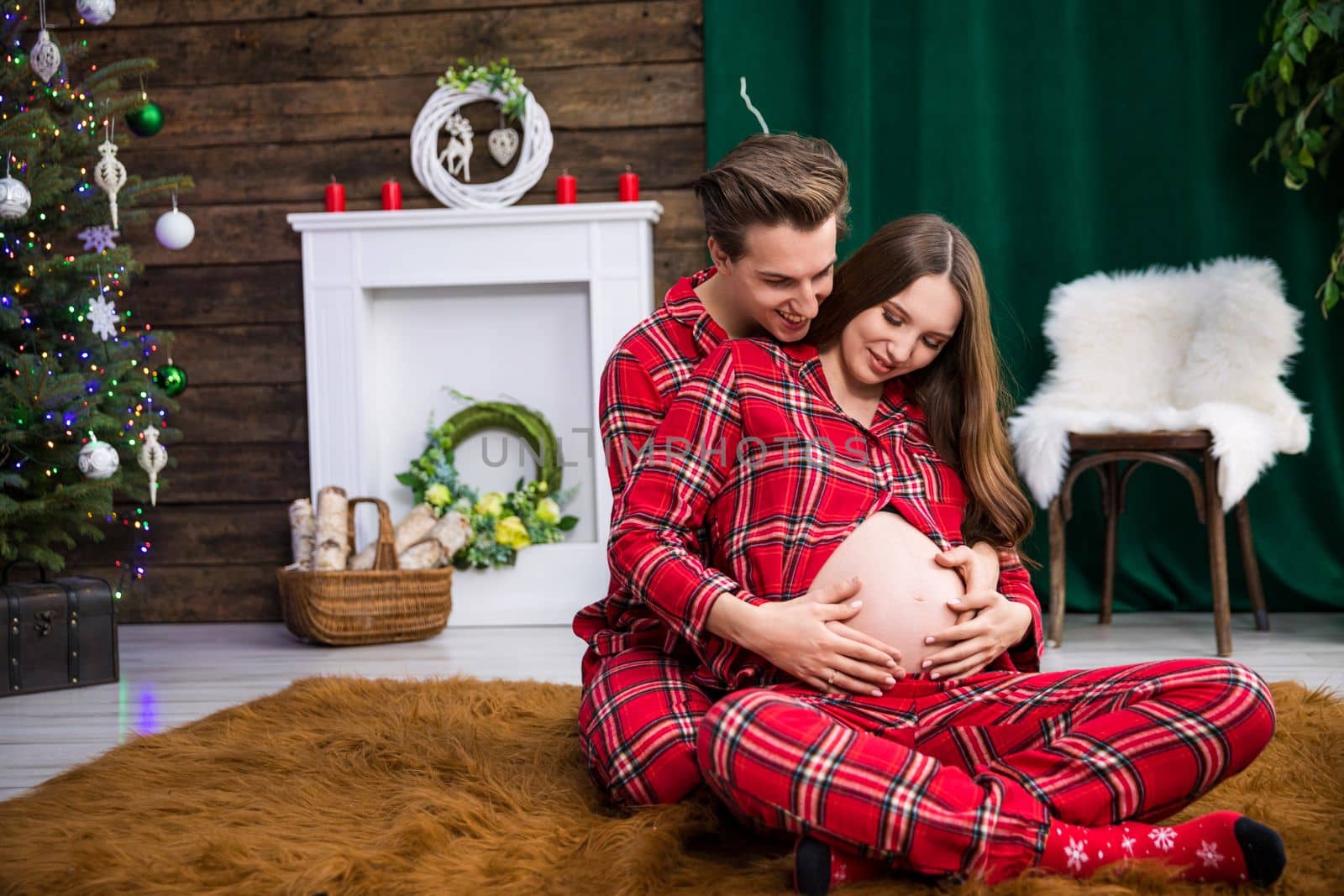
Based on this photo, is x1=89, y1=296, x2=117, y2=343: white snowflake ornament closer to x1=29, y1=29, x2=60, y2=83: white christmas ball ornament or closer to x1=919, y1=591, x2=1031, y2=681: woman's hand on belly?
x1=29, y1=29, x2=60, y2=83: white christmas ball ornament

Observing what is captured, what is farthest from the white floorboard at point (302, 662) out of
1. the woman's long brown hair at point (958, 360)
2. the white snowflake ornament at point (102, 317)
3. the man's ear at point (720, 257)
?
the man's ear at point (720, 257)

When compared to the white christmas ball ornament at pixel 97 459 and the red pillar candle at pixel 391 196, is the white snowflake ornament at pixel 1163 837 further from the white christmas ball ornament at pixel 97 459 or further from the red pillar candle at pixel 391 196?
the red pillar candle at pixel 391 196

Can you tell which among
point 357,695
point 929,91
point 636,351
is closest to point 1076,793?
point 636,351

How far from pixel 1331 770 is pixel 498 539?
2.28 m

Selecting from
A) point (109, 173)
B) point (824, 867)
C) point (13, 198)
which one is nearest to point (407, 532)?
point (109, 173)

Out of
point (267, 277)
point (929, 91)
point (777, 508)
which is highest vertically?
point (929, 91)

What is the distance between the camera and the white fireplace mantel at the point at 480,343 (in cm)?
353

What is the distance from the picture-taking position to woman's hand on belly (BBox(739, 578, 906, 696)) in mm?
1364

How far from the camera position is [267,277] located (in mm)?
3781

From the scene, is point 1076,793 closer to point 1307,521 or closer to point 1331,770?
point 1331,770

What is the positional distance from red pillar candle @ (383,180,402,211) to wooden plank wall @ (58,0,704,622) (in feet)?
0.28

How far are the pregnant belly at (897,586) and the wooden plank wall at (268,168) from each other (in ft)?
7.66

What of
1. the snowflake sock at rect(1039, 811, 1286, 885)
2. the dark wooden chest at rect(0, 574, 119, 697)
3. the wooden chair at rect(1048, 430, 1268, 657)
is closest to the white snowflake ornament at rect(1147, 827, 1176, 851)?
the snowflake sock at rect(1039, 811, 1286, 885)

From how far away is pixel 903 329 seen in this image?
1513 mm
